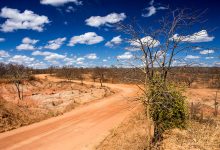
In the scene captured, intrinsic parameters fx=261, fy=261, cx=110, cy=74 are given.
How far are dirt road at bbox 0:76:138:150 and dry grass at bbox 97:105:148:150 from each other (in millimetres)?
706

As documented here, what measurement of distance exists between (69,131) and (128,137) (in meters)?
4.89

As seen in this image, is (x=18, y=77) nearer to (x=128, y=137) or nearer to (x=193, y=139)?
(x=128, y=137)

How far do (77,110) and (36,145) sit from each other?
9952mm

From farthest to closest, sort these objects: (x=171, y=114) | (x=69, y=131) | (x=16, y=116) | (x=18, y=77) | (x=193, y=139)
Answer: (x=18, y=77), (x=16, y=116), (x=69, y=131), (x=171, y=114), (x=193, y=139)

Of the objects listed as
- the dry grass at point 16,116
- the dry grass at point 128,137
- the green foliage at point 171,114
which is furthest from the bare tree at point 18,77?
the green foliage at point 171,114

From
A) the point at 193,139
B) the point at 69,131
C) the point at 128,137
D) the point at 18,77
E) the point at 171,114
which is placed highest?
the point at 18,77

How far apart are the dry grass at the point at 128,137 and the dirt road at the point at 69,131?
706 mm

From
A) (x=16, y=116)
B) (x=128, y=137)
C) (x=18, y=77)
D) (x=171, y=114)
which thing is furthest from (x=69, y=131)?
(x=18, y=77)

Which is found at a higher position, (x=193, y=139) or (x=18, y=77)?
(x=18, y=77)

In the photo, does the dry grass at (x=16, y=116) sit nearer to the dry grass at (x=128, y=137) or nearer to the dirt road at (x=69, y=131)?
the dirt road at (x=69, y=131)

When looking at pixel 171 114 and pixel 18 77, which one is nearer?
pixel 171 114

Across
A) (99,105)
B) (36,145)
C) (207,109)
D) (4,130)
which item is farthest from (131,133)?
(207,109)

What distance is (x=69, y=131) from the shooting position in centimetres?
1791

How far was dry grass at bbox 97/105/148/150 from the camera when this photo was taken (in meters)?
13.3
